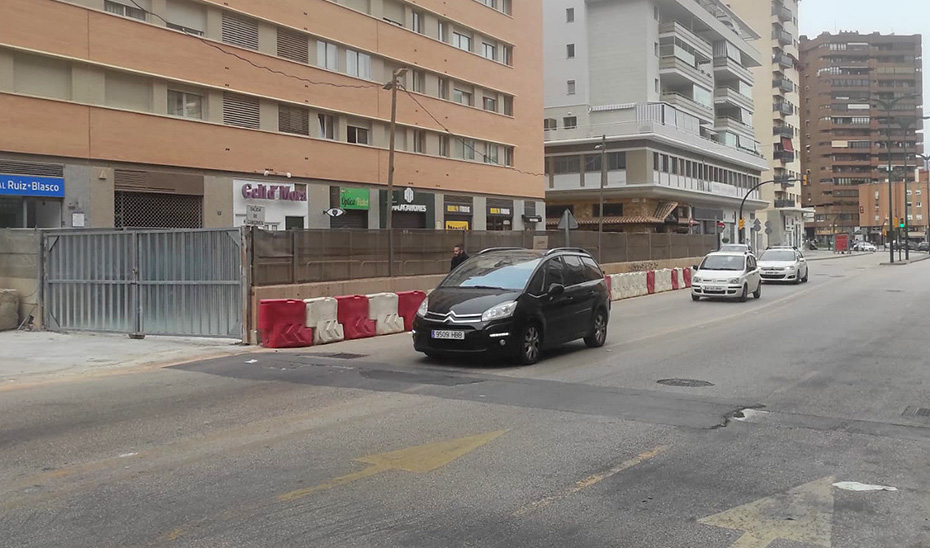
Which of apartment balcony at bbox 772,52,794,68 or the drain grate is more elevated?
apartment balcony at bbox 772,52,794,68

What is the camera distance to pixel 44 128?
939 inches

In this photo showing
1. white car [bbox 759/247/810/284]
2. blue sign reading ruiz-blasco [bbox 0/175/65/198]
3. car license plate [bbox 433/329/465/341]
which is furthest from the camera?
white car [bbox 759/247/810/284]

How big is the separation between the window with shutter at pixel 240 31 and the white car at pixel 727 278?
1967 cm

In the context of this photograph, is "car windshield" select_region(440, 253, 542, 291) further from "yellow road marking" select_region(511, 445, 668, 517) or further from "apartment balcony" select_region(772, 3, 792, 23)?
"apartment balcony" select_region(772, 3, 792, 23)

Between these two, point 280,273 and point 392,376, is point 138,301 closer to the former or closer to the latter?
point 280,273

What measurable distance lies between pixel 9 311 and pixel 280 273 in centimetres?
587

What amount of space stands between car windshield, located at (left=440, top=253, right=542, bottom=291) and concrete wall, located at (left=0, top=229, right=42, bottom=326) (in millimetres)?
9560

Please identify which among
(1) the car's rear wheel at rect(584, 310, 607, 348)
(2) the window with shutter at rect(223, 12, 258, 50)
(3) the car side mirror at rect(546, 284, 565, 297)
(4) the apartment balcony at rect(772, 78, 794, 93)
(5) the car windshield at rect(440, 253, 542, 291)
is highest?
(4) the apartment balcony at rect(772, 78, 794, 93)

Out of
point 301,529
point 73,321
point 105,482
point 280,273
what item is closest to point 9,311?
point 73,321

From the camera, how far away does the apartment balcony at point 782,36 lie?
312 feet

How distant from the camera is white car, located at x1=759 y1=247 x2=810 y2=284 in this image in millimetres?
32219

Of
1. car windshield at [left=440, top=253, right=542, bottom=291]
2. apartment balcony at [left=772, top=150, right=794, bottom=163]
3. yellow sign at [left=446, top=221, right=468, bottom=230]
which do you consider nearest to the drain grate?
car windshield at [left=440, top=253, right=542, bottom=291]

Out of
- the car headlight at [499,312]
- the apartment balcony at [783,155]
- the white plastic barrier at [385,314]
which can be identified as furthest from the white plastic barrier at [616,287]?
the apartment balcony at [783,155]

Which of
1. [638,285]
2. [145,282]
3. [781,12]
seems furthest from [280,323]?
[781,12]
